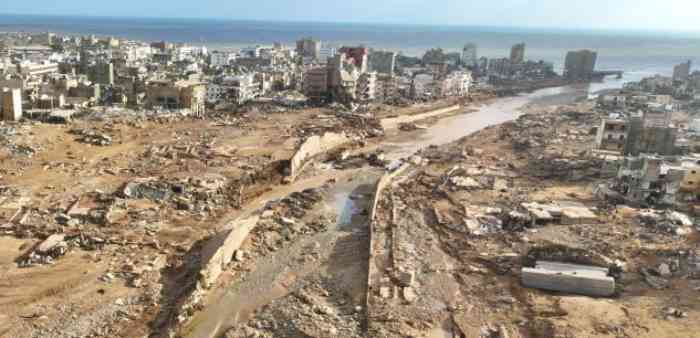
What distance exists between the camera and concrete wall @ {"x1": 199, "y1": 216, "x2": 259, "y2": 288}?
18.2 metres

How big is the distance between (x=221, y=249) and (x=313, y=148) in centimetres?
1935

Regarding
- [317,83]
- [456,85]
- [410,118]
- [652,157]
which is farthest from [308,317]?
[456,85]

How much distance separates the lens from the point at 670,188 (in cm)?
2575

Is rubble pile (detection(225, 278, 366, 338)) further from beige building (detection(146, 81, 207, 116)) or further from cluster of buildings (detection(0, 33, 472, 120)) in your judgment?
beige building (detection(146, 81, 207, 116))

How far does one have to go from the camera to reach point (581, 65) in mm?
104625

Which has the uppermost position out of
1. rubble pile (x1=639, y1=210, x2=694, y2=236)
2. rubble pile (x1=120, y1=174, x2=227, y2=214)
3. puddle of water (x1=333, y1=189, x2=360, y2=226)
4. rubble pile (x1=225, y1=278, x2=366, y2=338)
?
rubble pile (x1=639, y1=210, x2=694, y2=236)

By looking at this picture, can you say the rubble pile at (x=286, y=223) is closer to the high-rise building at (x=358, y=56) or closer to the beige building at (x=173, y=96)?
the beige building at (x=173, y=96)

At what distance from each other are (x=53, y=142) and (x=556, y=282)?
29418 mm

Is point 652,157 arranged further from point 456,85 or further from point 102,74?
point 102,74

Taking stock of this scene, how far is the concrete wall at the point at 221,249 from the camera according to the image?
1822cm

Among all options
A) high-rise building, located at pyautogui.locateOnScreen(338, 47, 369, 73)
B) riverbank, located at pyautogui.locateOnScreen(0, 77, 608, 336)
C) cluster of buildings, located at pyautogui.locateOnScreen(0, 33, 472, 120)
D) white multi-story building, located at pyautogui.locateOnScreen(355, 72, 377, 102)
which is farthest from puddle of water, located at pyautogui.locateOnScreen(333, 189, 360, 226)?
high-rise building, located at pyautogui.locateOnScreen(338, 47, 369, 73)

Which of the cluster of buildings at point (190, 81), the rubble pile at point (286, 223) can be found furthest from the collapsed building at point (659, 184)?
the cluster of buildings at point (190, 81)

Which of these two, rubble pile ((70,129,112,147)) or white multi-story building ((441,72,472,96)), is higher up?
white multi-story building ((441,72,472,96))

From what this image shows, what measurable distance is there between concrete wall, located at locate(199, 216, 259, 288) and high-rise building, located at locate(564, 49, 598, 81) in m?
95.9
